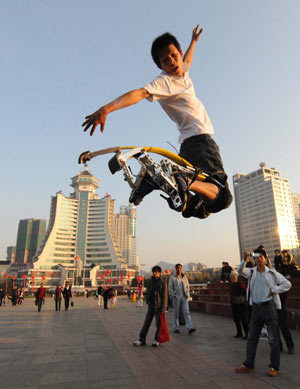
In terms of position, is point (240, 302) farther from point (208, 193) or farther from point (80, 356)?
point (208, 193)

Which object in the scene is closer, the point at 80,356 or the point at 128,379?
the point at 128,379

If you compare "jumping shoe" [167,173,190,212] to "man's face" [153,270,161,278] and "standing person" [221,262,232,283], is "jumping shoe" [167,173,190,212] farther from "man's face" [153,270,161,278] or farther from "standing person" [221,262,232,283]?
"standing person" [221,262,232,283]

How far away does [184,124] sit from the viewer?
13.7 feet

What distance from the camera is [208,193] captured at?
3.60 m

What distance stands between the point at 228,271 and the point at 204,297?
3359mm

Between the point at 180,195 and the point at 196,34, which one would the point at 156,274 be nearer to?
the point at 180,195

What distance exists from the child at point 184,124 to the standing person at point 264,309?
7.88 ft

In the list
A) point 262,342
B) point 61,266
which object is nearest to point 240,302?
point 262,342

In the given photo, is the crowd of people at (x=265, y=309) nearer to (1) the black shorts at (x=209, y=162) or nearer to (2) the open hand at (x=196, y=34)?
(1) the black shorts at (x=209, y=162)

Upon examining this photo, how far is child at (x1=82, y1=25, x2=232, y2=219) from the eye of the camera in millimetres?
3264

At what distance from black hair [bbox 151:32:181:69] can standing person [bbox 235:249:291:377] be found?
4.43 m

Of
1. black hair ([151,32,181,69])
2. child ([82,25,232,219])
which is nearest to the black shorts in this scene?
child ([82,25,232,219])

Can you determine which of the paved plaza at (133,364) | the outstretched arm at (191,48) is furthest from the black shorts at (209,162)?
the paved plaza at (133,364)

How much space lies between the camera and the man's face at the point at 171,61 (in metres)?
3.70
